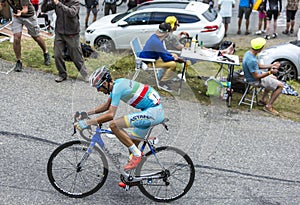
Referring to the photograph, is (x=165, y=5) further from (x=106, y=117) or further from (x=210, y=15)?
(x=106, y=117)

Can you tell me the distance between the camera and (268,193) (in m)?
5.91

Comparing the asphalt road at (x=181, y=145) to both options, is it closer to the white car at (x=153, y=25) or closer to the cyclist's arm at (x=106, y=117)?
the cyclist's arm at (x=106, y=117)

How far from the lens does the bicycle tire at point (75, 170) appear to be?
529cm

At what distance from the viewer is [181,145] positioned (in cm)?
685

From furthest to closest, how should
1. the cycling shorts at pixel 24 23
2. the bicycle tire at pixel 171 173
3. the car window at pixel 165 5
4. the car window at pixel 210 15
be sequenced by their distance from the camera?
the car window at pixel 165 5
the car window at pixel 210 15
the cycling shorts at pixel 24 23
the bicycle tire at pixel 171 173

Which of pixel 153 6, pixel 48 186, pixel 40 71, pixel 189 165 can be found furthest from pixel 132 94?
pixel 153 6

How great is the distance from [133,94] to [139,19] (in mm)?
7975

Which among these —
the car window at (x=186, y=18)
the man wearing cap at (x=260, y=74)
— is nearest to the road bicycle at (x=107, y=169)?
the man wearing cap at (x=260, y=74)

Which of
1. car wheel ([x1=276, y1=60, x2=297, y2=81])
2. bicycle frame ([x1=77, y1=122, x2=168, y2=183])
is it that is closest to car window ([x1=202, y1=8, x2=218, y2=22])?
car wheel ([x1=276, y1=60, x2=297, y2=81])

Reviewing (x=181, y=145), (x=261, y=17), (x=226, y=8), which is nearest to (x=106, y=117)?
(x=181, y=145)

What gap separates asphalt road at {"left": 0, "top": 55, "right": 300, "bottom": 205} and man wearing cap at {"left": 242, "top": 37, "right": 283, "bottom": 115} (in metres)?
0.39

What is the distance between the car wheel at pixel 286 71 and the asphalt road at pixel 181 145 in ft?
8.81

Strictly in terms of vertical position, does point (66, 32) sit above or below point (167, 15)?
above

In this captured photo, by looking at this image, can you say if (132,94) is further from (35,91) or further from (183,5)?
(183,5)
